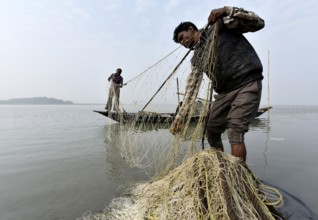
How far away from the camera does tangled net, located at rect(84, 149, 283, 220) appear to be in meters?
1.73

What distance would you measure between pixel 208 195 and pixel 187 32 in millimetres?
2091

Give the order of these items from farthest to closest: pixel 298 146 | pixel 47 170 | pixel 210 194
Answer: pixel 298 146 < pixel 47 170 < pixel 210 194

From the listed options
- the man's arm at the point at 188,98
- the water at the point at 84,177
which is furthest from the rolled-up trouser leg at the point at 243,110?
the water at the point at 84,177

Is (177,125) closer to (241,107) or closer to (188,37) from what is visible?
(241,107)

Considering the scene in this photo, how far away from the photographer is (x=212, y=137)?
3064 mm

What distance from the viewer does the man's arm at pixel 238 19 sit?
2.48m

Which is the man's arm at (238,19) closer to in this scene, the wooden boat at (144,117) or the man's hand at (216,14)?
the man's hand at (216,14)

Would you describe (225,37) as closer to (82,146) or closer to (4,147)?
(82,146)

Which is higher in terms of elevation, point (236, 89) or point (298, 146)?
point (236, 89)

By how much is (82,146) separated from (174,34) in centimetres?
498

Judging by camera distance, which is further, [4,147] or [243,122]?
[4,147]

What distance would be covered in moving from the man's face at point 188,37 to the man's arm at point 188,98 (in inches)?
13.2

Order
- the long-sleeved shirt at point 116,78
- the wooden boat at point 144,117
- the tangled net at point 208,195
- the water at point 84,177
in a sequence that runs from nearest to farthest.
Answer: the tangled net at point 208,195 < the water at point 84,177 < the wooden boat at point 144,117 < the long-sleeved shirt at point 116,78

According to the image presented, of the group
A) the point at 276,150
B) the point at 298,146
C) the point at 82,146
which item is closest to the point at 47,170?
the point at 82,146
